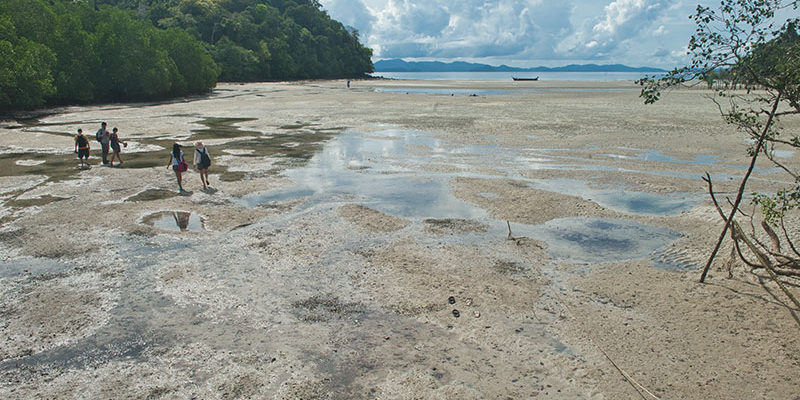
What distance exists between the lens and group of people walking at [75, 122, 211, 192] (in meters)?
17.8

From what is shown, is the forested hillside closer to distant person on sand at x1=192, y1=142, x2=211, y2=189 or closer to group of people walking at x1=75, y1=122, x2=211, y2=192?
group of people walking at x1=75, y1=122, x2=211, y2=192

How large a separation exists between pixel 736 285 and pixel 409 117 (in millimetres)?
36874

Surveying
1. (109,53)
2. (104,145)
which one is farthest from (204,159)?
(109,53)

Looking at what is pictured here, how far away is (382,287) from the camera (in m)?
10.3

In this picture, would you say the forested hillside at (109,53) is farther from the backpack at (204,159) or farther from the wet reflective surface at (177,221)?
the wet reflective surface at (177,221)

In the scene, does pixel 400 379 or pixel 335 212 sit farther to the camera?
pixel 335 212

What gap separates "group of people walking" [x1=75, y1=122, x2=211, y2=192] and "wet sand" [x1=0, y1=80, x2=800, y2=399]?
0.82 m

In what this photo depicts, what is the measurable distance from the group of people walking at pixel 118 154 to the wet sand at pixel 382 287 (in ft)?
2.70

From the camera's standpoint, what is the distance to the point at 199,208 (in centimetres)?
1591

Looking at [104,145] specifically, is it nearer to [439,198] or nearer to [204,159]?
[204,159]

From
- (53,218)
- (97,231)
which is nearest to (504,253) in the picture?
(97,231)

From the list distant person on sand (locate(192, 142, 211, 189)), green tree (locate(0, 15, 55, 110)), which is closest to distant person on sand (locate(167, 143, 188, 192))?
distant person on sand (locate(192, 142, 211, 189))

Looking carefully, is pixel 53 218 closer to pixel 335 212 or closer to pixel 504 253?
pixel 335 212

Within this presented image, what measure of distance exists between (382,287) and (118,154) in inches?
726
